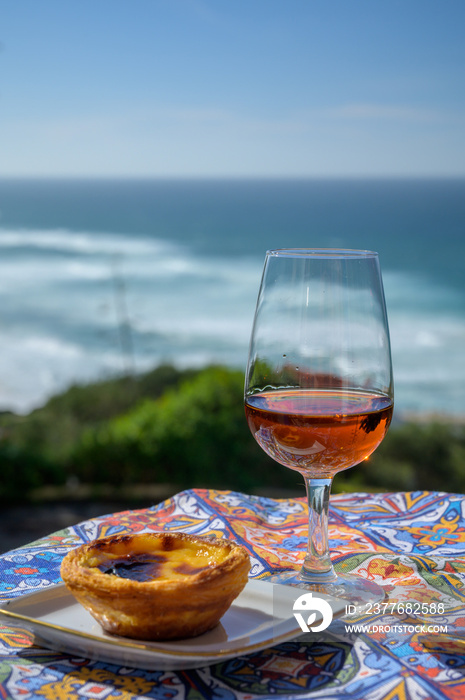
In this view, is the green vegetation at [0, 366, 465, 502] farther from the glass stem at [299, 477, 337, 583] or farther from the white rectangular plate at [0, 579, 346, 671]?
the white rectangular plate at [0, 579, 346, 671]

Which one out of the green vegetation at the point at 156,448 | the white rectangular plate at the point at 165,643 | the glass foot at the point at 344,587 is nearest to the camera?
the white rectangular plate at the point at 165,643

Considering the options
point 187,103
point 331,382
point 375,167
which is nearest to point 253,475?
point 331,382

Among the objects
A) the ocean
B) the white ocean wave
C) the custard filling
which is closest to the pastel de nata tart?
the custard filling

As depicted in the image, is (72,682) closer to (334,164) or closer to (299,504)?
(299,504)

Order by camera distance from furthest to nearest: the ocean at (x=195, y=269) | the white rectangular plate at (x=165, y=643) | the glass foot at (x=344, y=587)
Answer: the ocean at (x=195, y=269) → the glass foot at (x=344, y=587) → the white rectangular plate at (x=165, y=643)

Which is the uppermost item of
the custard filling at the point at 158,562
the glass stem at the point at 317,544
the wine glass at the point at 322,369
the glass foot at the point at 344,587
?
the wine glass at the point at 322,369
